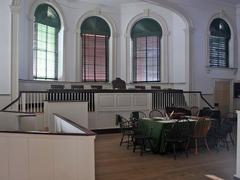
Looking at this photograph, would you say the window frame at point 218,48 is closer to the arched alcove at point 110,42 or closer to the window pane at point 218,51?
the window pane at point 218,51

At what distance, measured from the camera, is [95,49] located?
13.8m

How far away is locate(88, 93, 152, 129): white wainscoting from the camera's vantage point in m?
9.53

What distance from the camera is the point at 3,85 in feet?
29.8

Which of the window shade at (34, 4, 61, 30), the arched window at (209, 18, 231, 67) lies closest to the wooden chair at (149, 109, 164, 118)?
the arched window at (209, 18, 231, 67)

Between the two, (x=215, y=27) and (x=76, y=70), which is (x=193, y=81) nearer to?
(x=215, y=27)

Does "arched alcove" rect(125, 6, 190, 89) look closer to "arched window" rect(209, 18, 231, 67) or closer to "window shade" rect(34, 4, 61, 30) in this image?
"arched window" rect(209, 18, 231, 67)

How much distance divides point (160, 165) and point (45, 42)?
8.47 meters

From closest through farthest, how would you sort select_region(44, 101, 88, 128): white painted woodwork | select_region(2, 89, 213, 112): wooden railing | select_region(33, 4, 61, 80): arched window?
select_region(44, 101, 88, 128): white painted woodwork < select_region(2, 89, 213, 112): wooden railing < select_region(33, 4, 61, 80): arched window

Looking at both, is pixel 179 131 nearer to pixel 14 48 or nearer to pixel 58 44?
pixel 14 48

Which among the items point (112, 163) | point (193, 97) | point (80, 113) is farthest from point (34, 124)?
point (193, 97)

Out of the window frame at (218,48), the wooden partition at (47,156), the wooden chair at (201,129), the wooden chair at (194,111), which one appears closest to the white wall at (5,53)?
the wooden partition at (47,156)

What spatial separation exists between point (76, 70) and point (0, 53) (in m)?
4.43

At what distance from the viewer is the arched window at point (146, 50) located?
546 inches

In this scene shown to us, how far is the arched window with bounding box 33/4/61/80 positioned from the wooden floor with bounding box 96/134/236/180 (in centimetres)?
610
